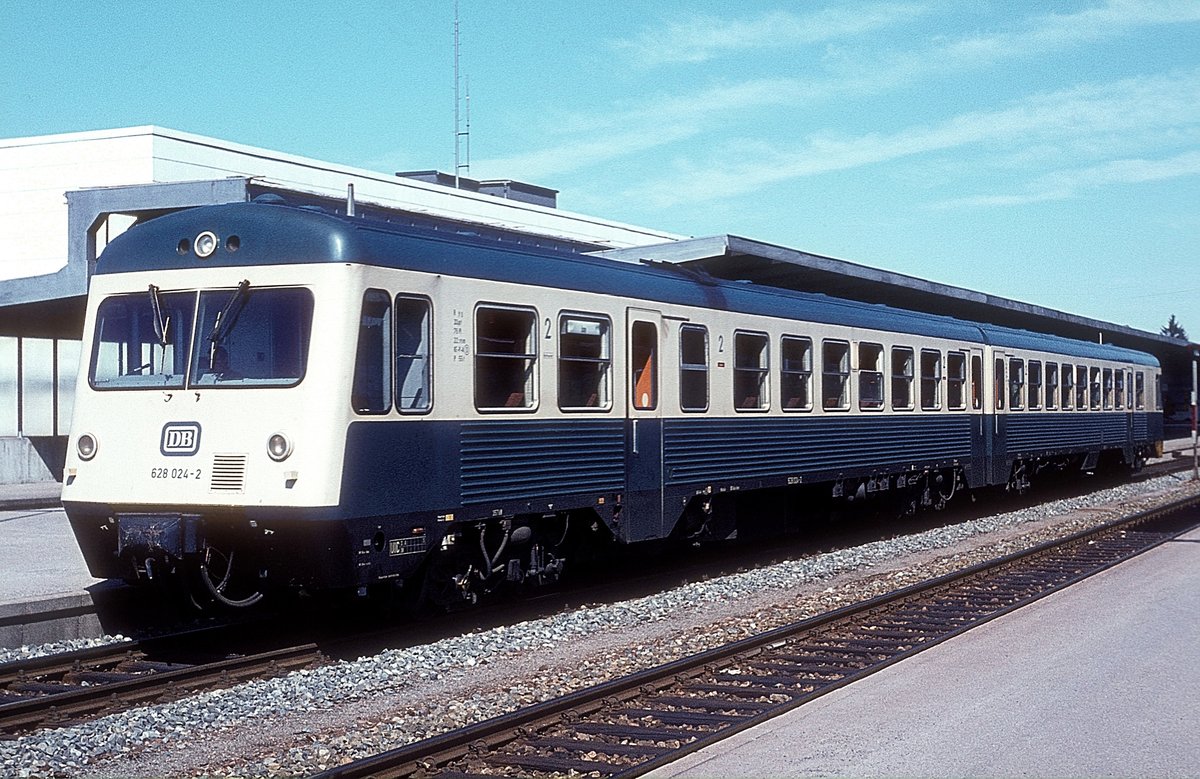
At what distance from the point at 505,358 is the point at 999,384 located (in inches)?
545

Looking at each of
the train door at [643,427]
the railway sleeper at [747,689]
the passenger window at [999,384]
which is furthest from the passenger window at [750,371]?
the passenger window at [999,384]

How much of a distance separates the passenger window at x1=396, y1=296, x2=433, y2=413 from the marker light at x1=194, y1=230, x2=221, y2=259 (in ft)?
4.85

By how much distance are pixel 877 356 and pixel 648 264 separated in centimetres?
522

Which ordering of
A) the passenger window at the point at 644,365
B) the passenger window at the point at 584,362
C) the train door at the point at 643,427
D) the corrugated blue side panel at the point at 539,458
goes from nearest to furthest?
1. the corrugated blue side panel at the point at 539,458
2. the passenger window at the point at 584,362
3. the train door at the point at 643,427
4. the passenger window at the point at 644,365

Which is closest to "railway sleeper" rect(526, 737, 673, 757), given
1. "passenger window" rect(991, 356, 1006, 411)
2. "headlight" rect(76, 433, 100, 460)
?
"headlight" rect(76, 433, 100, 460)

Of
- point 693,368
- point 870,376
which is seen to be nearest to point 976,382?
point 870,376

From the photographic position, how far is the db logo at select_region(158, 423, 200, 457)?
9594 millimetres

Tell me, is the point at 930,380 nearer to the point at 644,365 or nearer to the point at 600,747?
the point at 644,365

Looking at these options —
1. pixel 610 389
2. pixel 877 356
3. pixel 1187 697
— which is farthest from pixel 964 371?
pixel 1187 697

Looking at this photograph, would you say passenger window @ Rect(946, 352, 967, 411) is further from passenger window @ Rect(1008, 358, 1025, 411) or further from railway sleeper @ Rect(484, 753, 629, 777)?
railway sleeper @ Rect(484, 753, 629, 777)

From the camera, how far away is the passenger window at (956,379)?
20.5 meters

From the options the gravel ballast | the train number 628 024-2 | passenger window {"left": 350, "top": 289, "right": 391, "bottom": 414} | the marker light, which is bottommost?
the gravel ballast

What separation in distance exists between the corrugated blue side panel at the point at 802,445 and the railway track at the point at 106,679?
501 cm

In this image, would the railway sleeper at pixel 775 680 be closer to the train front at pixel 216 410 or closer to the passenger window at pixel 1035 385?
the train front at pixel 216 410
